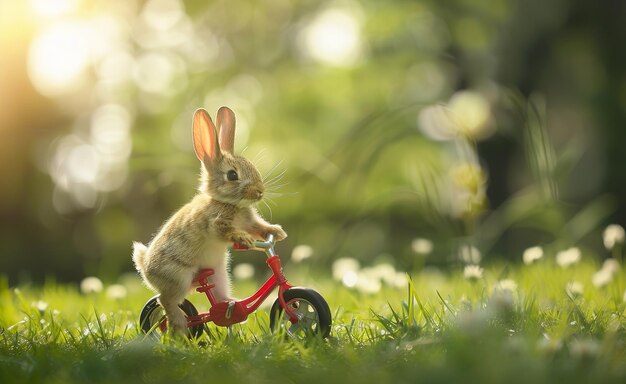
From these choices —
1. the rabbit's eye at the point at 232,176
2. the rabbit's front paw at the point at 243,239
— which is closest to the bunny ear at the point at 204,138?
the rabbit's eye at the point at 232,176

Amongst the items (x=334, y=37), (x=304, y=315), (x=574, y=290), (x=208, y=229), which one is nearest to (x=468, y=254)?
(x=574, y=290)

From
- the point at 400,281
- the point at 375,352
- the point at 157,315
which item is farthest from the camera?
the point at 400,281

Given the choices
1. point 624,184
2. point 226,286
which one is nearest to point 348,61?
point 624,184

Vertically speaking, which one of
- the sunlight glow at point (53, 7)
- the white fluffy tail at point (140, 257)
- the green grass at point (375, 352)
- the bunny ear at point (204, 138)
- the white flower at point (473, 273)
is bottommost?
the white flower at point (473, 273)

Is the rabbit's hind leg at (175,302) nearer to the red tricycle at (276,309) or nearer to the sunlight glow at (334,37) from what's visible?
the red tricycle at (276,309)

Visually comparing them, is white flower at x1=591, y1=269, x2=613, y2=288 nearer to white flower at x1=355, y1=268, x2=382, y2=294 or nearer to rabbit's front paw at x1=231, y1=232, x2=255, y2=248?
white flower at x1=355, y1=268, x2=382, y2=294

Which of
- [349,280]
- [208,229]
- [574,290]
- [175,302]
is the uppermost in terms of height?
[208,229]

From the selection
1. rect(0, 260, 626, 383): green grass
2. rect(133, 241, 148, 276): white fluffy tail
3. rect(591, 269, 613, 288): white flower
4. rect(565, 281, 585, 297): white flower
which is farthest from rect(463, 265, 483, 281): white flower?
rect(133, 241, 148, 276): white fluffy tail

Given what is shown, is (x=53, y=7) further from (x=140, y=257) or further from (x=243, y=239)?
(x=243, y=239)
